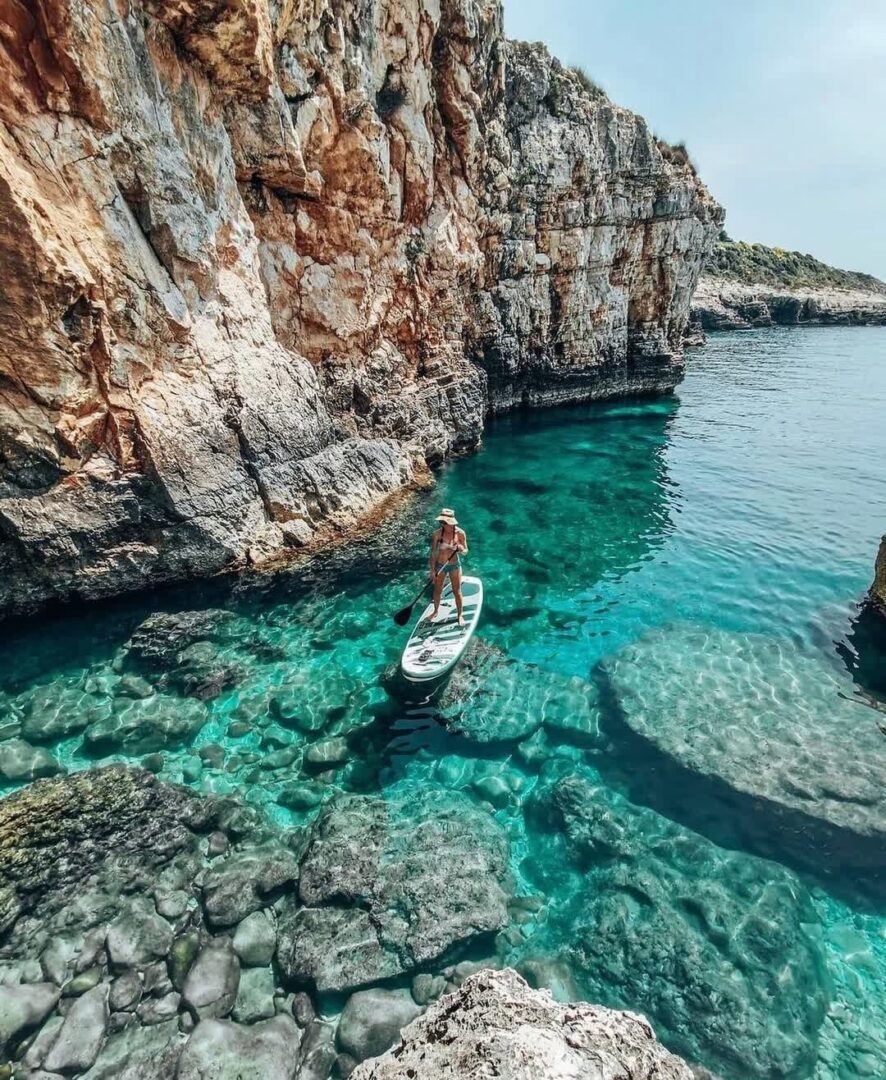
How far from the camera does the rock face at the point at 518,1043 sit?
2.81 metres

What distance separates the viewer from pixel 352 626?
1155cm

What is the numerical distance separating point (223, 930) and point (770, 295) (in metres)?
93.1

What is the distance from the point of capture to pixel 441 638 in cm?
1016

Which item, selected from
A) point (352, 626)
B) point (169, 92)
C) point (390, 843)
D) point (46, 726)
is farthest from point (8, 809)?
point (169, 92)

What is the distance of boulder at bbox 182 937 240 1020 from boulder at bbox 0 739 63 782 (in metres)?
3.92

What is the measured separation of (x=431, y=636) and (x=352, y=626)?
217 cm

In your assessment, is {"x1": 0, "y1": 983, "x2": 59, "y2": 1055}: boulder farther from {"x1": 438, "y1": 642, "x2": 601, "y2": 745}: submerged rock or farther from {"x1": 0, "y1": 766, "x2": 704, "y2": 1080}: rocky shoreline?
{"x1": 438, "y1": 642, "x2": 601, "y2": 745}: submerged rock

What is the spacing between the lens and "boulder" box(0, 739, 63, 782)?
7680 mm

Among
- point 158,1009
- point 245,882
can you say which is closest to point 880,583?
point 245,882

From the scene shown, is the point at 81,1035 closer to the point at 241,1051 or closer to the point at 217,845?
the point at 241,1051

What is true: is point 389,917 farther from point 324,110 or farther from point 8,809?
point 324,110

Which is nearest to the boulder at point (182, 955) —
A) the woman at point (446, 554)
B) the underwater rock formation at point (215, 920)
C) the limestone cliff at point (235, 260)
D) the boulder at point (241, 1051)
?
the underwater rock formation at point (215, 920)

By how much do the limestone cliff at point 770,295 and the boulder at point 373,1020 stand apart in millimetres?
67201

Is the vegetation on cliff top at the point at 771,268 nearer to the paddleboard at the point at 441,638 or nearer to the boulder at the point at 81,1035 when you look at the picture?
the paddleboard at the point at 441,638
